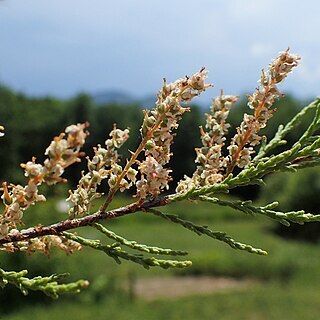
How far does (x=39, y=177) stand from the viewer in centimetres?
116

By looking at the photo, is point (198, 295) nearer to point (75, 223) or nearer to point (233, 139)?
point (233, 139)

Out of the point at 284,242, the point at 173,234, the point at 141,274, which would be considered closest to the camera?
the point at 141,274

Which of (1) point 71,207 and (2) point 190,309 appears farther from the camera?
(2) point 190,309

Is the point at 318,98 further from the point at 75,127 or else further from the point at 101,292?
the point at 101,292

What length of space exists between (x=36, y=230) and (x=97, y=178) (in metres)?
0.18

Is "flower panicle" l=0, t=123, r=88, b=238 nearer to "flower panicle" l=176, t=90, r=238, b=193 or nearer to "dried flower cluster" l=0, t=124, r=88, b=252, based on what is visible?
"dried flower cluster" l=0, t=124, r=88, b=252

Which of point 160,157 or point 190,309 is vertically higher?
point 160,157

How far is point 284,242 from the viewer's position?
40000 mm

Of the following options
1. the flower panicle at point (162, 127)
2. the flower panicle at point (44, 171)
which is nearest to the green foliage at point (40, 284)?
the flower panicle at point (44, 171)

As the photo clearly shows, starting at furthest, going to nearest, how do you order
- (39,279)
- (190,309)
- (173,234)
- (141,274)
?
1. (173,234)
2. (141,274)
3. (190,309)
4. (39,279)

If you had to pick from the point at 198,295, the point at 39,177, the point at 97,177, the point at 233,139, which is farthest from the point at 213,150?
the point at 198,295

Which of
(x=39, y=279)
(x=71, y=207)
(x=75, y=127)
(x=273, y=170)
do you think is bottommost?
(x=39, y=279)

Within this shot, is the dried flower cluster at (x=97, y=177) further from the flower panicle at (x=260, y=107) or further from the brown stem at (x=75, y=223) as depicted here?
the flower panicle at (x=260, y=107)

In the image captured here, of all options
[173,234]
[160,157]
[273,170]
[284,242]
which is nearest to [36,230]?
[160,157]
